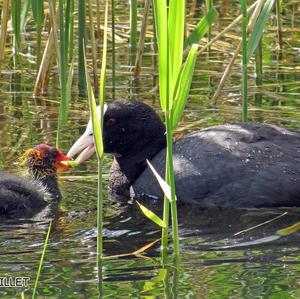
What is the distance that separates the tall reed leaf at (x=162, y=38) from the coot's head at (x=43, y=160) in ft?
6.55

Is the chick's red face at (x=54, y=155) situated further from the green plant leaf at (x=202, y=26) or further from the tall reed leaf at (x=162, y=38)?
the tall reed leaf at (x=162, y=38)

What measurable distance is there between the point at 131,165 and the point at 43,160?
0.66 meters

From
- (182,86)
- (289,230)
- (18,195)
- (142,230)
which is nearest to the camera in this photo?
(182,86)

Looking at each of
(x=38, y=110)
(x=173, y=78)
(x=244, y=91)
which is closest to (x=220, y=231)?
(x=244, y=91)

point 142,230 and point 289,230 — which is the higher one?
point 289,230

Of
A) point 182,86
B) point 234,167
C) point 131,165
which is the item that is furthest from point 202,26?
point 131,165

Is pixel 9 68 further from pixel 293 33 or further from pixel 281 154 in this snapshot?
pixel 281 154

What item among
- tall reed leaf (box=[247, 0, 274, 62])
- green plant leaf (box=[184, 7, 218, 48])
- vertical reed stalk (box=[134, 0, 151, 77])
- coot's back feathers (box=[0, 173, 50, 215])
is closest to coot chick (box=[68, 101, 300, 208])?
coot's back feathers (box=[0, 173, 50, 215])

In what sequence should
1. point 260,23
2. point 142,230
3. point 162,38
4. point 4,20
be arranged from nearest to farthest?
point 162,38 → point 142,230 → point 260,23 → point 4,20

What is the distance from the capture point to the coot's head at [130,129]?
678cm

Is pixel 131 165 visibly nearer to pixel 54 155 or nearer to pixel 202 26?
pixel 54 155

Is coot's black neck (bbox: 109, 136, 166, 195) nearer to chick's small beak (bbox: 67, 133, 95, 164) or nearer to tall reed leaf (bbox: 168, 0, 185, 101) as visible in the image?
chick's small beak (bbox: 67, 133, 95, 164)

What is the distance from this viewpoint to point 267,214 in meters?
5.93

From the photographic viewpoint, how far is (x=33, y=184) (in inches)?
247
